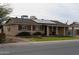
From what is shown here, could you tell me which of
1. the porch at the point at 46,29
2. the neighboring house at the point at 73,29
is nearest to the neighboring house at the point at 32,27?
the porch at the point at 46,29

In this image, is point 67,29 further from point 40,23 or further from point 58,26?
point 40,23

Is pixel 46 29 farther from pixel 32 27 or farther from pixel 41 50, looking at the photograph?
pixel 41 50

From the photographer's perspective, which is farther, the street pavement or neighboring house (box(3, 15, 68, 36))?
neighboring house (box(3, 15, 68, 36))

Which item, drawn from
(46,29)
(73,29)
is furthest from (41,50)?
(73,29)

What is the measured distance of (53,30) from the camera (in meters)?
56.3

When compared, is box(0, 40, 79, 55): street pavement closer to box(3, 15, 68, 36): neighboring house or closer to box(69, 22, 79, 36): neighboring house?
box(3, 15, 68, 36): neighboring house

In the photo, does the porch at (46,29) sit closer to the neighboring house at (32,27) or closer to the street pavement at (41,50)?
the neighboring house at (32,27)

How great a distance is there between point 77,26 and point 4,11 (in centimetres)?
3491

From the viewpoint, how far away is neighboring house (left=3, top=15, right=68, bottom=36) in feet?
166

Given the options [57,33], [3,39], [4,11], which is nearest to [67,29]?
[57,33]

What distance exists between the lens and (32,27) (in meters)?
52.0

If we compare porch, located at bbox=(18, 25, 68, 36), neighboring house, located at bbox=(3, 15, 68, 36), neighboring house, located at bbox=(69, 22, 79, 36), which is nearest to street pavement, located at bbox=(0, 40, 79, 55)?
neighboring house, located at bbox=(3, 15, 68, 36)

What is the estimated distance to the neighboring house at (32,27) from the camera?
166 feet

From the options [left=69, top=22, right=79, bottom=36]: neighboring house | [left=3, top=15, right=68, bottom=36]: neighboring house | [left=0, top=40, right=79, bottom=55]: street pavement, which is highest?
[left=0, top=40, right=79, bottom=55]: street pavement
